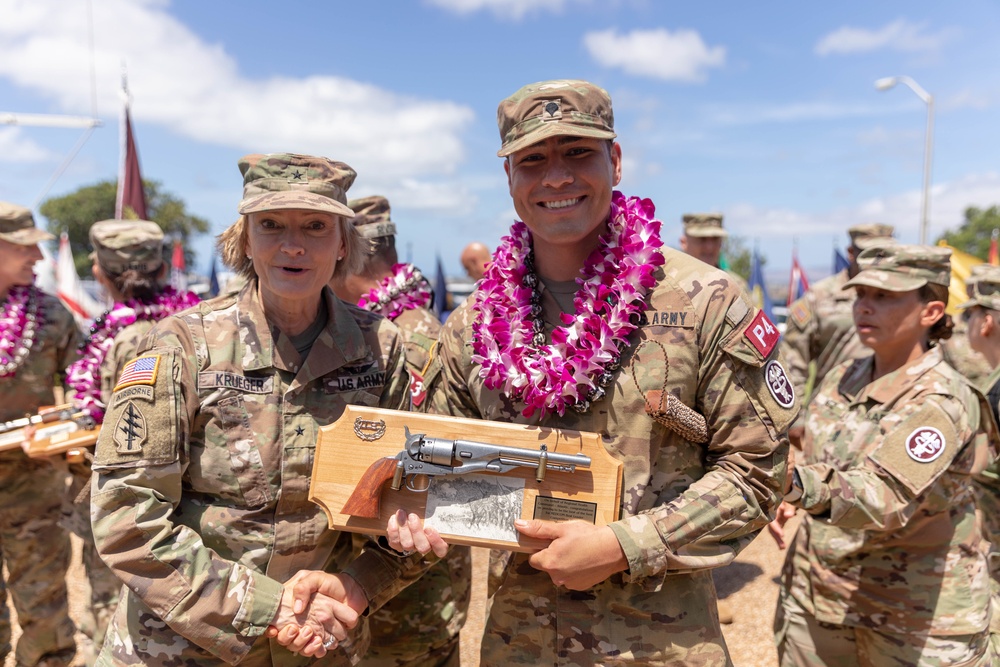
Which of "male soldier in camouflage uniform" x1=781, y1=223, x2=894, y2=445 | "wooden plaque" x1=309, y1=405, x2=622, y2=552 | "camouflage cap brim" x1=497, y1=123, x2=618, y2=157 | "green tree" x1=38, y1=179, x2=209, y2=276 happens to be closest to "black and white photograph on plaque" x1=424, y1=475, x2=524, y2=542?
"wooden plaque" x1=309, y1=405, x2=622, y2=552

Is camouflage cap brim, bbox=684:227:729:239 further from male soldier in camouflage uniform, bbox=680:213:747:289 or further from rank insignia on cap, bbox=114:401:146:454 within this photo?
rank insignia on cap, bbox=114:401:146:454

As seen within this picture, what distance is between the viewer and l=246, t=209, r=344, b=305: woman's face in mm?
2488

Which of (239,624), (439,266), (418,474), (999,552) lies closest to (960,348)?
(999,552)

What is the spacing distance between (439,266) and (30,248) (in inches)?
365

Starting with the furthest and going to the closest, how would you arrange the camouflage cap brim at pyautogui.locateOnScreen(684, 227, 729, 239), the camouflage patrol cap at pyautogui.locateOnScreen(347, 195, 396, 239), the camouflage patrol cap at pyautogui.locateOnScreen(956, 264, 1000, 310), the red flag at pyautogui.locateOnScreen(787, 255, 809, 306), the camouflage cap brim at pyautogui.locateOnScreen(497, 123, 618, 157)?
the red flag at pyautogui.locateOnScreen(787, 255, 809, 306)
the camouflage cap brim at pyautogui.locateOnScreen(684, 227, 729, 239)
the camouflage patrol cap at pyautogui.locateOnScreen(347, 195, 396, 239)
the camouflage patrol cap at pyautogui.locateOnScreen(956, 264, 1000, 310)
the camouflage cap brim at pyautogui.locateOnScreen(497, 123, 618, 157)

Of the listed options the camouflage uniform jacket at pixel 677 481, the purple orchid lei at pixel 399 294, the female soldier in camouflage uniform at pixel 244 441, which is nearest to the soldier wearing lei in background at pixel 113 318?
the purple orchid lei at pixel 399 294

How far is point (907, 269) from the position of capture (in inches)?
133

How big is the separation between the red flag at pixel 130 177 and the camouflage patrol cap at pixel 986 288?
36.4ft

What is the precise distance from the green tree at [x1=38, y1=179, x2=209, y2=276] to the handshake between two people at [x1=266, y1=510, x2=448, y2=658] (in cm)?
4734

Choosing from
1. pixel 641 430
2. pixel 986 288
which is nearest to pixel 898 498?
pixel 641 430

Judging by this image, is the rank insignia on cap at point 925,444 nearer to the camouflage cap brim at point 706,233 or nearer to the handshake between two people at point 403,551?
the handshake between two people at point 403,551

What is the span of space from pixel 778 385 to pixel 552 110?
1.13 metres

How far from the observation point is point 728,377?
88.2 inches

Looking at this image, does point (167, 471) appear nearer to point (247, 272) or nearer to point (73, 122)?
point (247, 272)
